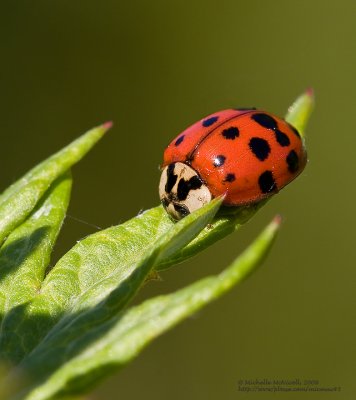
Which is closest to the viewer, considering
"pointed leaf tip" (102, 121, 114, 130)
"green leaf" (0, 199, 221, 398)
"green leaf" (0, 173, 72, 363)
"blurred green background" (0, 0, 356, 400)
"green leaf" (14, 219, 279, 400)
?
"green leaf" (14, 219, 279, 400)

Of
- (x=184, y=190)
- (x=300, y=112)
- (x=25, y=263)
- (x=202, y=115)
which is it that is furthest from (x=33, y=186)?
(x=202, y=115)

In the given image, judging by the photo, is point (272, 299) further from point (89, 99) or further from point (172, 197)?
point (172, 197)

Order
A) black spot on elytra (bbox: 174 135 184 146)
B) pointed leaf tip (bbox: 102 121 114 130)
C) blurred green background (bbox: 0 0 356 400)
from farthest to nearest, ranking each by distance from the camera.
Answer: blurred green background (bbox: 0 0 356 400) → black spot on elytra (bbox: 174 135 184 146) → pointed leaf tip (bbox: 102 121 114 130)

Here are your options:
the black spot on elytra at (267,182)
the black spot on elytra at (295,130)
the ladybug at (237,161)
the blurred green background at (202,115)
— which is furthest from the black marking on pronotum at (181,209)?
the blurred green background at (202,115)

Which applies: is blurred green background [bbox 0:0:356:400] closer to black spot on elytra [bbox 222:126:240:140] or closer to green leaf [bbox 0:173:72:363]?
black spot on elytra [bbox 222:126:240:140]

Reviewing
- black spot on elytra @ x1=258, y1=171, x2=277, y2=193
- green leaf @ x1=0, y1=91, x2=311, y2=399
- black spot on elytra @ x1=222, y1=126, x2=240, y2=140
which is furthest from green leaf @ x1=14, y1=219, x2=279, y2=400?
black spot on elytra @ x1=222, y1=126, x2=240, y2=140

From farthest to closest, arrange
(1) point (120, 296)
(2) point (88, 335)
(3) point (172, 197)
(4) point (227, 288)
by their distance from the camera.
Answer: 1. (3) point (172, 197)
2. (1) point (120, 296)
3. (2) point (88, 335)
4. (4) point (227, 288)

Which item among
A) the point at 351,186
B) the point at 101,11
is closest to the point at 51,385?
the point at 351,186

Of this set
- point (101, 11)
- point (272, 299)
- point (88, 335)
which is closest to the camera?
point (88, 335)

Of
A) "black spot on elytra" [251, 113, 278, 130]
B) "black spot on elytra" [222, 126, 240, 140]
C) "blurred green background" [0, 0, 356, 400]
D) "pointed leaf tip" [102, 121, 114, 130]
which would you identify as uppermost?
"pointed leaf tip" [102, 121, 114, 130]
